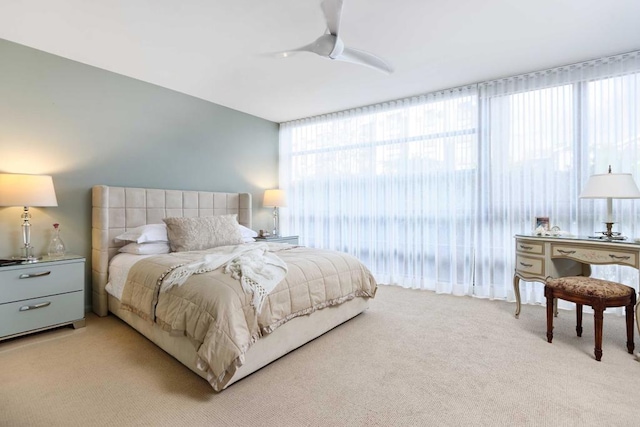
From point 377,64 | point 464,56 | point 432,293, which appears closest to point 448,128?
point 464,56

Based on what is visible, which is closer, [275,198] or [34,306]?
[34,306]

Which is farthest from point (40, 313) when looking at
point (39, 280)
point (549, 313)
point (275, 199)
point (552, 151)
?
point (552, 151)

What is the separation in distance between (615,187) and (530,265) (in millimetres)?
968

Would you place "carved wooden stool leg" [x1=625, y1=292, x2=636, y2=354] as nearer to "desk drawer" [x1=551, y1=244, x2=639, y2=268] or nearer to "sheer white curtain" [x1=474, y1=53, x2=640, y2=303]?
"desk drawer" [x1=551, y1=244, x2=639, y2=268]

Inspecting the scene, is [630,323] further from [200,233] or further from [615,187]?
[200,233]

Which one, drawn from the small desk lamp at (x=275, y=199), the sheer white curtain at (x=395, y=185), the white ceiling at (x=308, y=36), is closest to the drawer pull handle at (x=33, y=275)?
the white ceiling at (x=308, y=36)

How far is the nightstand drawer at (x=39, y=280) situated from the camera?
253cm

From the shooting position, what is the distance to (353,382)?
2041mm

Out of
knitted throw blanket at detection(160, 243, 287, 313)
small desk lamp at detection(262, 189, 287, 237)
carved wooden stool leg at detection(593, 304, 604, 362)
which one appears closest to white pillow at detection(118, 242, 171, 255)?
knitted throw blanket at detection(160, 243, 287, 313)

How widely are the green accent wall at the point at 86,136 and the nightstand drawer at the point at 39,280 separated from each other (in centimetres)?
55

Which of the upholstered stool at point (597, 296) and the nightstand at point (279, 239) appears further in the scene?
the nightstand at point (279, 239)

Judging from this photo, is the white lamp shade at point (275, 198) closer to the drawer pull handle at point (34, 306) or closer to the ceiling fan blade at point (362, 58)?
the ceiling fan blade at point (362, 58)

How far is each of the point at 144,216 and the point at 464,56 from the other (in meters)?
4.02

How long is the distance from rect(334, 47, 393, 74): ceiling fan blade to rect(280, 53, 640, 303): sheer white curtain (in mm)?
1702
